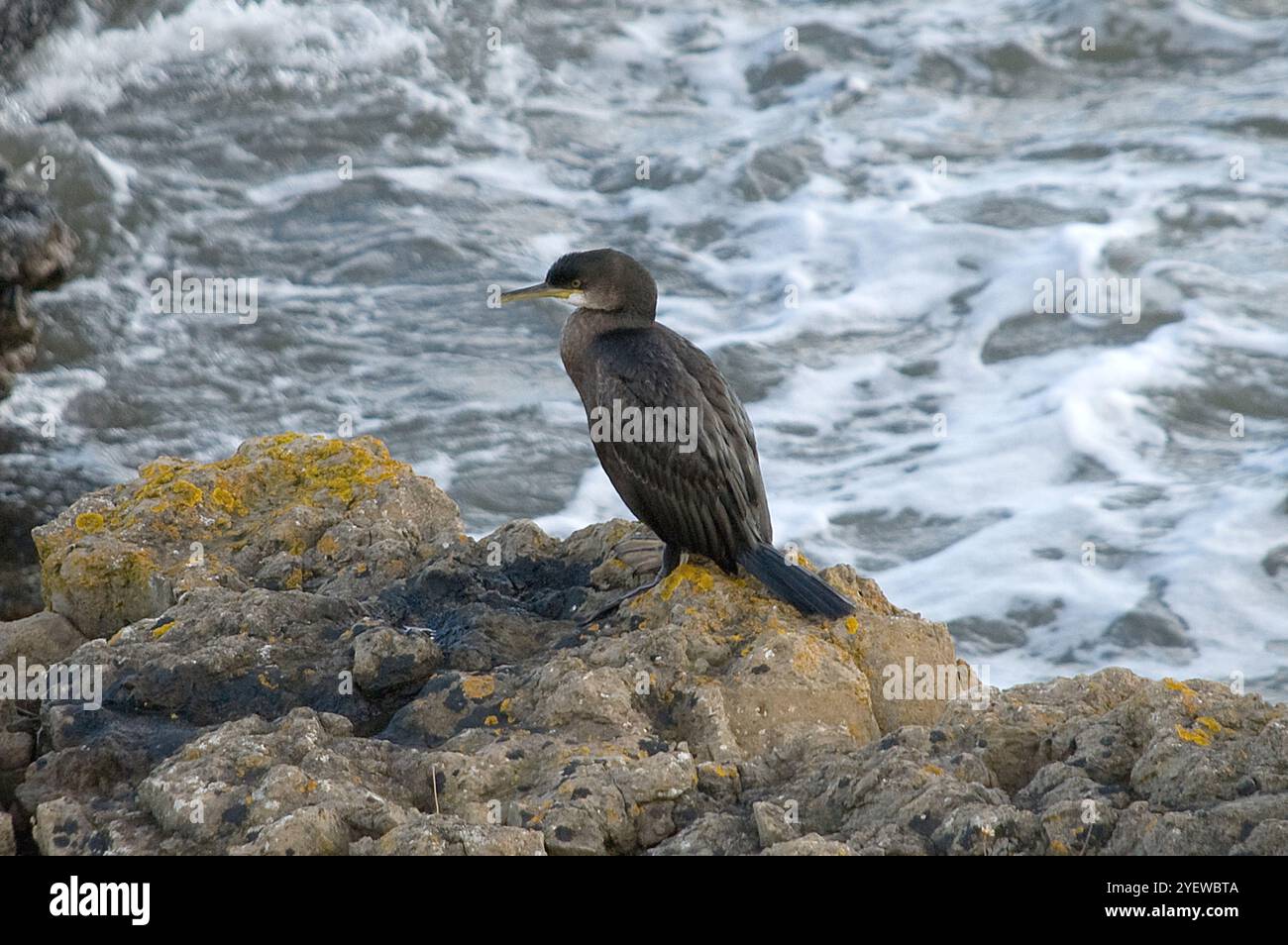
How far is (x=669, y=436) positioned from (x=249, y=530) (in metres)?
1.49

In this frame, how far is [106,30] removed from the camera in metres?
13.8

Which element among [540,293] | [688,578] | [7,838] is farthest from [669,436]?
[7,838]

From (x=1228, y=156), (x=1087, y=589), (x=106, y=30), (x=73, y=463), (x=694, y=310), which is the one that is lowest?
(x=1087, y=589)

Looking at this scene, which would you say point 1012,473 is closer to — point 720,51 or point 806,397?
point 806,397

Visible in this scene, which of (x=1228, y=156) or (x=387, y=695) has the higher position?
(x=1228, y=156)

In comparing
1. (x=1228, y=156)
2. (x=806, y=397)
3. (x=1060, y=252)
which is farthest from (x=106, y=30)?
(x=1228, y=156)

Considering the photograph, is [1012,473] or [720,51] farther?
[720,51]

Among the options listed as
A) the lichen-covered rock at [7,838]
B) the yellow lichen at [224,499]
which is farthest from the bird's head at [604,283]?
the lichen-covered rock at [7,838]

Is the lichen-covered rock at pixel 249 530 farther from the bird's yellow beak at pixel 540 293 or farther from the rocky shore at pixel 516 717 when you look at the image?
the bird's yellow beak at pixel 540 293

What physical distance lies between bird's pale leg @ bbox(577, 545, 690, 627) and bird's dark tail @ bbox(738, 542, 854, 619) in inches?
8.0

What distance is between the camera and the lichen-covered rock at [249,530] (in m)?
4.38

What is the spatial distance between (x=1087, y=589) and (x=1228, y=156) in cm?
664

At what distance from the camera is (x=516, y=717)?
A: 3562 mm

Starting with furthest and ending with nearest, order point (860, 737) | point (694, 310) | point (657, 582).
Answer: point (694, 310) < point (657, 582) < point (860, 737)
